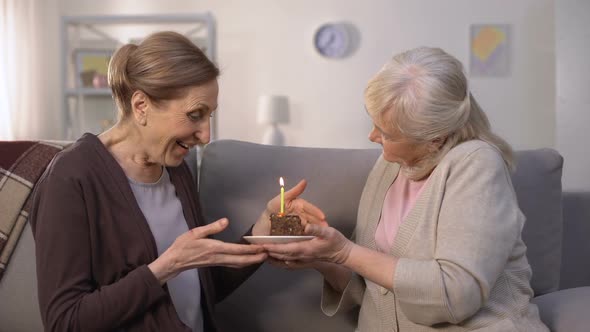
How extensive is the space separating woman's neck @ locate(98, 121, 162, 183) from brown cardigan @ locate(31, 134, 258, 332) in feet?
0.21

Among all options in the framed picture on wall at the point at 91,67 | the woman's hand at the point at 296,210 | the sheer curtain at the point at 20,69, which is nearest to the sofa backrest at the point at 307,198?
the woman's hand at the point at 296,210

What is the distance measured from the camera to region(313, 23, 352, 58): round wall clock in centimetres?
586

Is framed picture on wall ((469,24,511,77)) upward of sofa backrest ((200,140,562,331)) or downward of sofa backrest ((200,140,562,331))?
upward

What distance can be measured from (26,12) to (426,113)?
507 cm

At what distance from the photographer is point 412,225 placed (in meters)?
1.50

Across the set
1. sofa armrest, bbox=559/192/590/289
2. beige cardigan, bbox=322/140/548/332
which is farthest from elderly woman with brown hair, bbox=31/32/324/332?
sofa armrest, bbox=559/192/590/289

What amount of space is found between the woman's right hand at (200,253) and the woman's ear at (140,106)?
12.7 inches

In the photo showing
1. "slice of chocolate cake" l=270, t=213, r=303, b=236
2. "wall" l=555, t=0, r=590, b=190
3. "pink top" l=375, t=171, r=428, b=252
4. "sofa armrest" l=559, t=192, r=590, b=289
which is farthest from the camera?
"wall" l=555, t=0, r=590, b=190

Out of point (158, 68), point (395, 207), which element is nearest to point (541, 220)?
point (395, 207)

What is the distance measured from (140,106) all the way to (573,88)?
4337 mm

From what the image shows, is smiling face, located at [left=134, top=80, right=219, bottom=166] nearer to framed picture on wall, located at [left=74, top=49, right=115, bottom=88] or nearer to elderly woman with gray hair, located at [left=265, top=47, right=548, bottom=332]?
elderly woman with gray hair, located at [left=265, top=47, right=548, bottom=332]

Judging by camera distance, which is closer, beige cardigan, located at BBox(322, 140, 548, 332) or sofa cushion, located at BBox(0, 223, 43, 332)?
beige cardigan, located at BBox(322, 140, 548, 332)

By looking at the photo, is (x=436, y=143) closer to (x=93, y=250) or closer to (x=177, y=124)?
(x=177, y=124)

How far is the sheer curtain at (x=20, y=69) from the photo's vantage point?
552 centimetres
